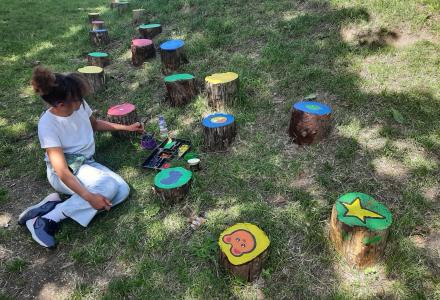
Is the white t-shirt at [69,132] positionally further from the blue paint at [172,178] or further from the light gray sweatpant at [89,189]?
the blue paint at [172,178]

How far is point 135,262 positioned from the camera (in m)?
3.06

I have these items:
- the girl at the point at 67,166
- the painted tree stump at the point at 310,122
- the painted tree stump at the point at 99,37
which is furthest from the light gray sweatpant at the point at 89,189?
the painted tree stump at the point at 99,37

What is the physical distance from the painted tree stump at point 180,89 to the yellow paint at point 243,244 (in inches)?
107

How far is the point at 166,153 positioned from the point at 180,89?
46.1 inches

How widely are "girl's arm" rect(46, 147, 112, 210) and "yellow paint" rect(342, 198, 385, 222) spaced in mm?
2234

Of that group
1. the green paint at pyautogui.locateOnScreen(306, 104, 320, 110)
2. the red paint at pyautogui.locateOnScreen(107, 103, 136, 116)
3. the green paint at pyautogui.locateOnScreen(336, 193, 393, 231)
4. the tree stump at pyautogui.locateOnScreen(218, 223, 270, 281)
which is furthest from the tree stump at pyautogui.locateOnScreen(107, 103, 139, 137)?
the green paint at pyautogui.locateOnScreen(336, 193, 393, 231)

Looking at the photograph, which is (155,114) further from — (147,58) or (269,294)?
(269,294)

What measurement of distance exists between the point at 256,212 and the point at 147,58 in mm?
4426

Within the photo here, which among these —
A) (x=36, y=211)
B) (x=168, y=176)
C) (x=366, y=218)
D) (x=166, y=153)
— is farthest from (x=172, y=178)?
(x=366, y=218)

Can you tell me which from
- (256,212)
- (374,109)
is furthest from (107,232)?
(374,109)

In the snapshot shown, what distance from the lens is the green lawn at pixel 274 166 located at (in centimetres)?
286

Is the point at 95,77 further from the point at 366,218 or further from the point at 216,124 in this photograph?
the point at 366,218

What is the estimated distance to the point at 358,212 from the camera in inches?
108

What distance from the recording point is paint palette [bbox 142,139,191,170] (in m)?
4.17
